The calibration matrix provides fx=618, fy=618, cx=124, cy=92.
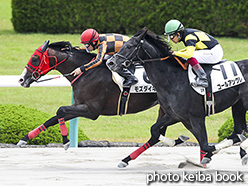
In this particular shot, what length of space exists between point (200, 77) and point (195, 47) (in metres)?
0.44

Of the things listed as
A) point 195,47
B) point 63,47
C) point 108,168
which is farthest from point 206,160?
point 63,47

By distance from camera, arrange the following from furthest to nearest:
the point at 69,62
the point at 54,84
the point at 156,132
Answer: the point at 54,84 < the point at 69,62 < the point at 156,132

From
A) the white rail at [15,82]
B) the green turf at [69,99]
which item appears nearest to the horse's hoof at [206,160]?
the green turf at [69,99]

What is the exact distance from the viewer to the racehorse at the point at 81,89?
282 inches

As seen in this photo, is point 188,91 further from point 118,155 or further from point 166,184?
point 118,155

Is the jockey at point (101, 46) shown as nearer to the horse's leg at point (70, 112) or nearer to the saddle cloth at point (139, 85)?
the saddle cloth at point (139, 85)

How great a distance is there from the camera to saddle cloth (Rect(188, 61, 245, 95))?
6.63m

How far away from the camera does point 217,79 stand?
6.71 meters

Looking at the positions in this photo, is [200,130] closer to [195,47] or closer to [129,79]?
[195,47]

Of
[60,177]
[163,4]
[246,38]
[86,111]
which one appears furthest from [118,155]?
[246,38]

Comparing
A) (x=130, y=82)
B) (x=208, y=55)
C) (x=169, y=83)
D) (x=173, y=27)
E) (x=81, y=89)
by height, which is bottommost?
(x=81, y=89)

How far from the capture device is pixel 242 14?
15.1 m

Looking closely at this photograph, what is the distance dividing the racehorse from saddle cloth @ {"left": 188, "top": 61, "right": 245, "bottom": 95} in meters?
0.85

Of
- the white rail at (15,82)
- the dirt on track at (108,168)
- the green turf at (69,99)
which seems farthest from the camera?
the green turf at (69,99)
